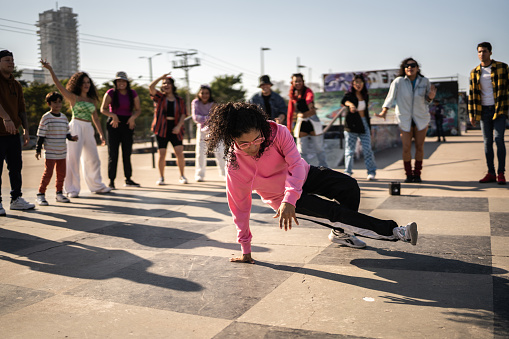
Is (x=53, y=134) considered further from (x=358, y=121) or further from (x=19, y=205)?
(x=358, y=121)

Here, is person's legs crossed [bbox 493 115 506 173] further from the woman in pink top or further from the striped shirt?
the striped shirt

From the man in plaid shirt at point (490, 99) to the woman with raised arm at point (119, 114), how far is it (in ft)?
18.0

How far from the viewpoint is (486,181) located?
781cm

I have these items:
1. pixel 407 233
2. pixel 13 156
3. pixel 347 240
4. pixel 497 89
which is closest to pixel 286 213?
pixel 407 233

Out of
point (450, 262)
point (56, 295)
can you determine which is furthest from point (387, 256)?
point (56, 295)

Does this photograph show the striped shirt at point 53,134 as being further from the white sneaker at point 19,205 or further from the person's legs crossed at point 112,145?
the person's legs crossed at point 112,145

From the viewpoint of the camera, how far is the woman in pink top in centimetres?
341

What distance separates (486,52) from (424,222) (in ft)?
12.0

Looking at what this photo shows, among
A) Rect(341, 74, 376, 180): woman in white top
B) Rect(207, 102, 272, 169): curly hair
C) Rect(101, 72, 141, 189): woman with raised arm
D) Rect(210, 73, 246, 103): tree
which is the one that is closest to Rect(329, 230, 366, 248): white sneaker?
Rect(207, 102, 272, 169): curly hair

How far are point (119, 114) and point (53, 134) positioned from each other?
1557 mm

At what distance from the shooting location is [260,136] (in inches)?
136

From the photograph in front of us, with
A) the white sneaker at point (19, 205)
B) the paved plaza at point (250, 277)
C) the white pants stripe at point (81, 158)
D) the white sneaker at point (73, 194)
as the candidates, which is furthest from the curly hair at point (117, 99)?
the paved plaza at point (250, 277)

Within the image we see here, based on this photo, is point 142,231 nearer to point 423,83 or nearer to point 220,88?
point 423,83

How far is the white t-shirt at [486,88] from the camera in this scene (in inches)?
296
